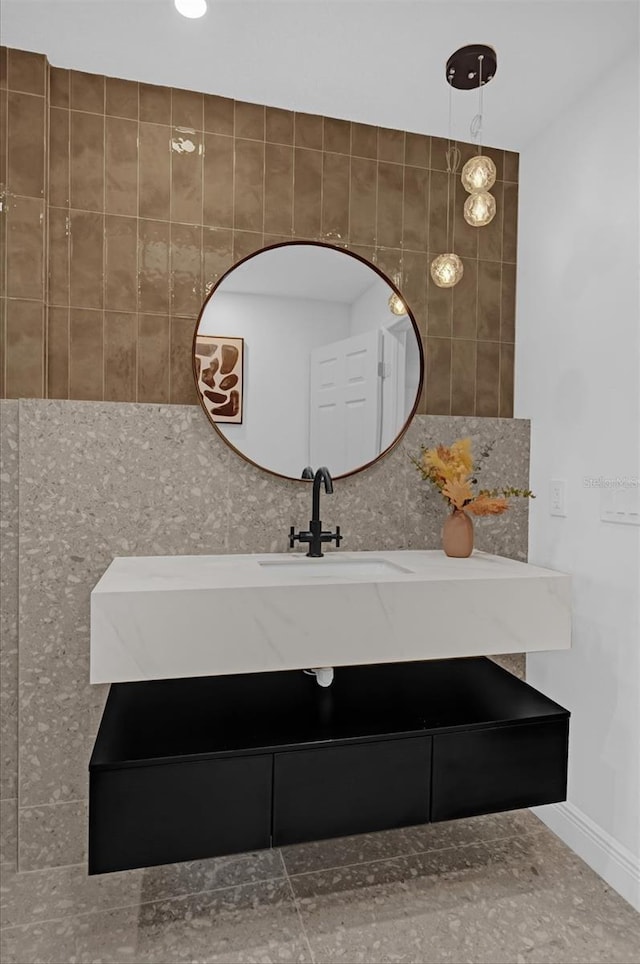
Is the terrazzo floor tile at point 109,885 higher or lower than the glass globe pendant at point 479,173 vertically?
lower

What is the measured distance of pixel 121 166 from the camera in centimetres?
203

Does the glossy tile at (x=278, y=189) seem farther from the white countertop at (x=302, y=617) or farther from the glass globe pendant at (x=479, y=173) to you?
the white countertop at (x=302, y=617)

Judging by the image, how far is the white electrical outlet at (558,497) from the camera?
215 centimetres

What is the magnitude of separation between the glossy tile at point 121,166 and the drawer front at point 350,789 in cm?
174

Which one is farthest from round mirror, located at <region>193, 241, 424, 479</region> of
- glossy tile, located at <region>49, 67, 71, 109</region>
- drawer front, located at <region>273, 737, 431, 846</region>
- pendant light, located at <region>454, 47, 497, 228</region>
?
drawer front, located at <region>273, 737, 431, 846</region>

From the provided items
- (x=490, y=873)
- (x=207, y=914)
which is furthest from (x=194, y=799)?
(x=490, y=873)

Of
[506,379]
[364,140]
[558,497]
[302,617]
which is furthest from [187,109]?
[558,497]

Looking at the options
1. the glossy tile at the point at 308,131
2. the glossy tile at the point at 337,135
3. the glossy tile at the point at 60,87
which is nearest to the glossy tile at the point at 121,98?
the glossy tile at the point at 60,87

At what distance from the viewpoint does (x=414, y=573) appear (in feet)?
5.80

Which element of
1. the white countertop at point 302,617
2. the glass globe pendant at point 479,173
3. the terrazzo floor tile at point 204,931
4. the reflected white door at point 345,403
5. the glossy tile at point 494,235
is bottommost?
the terrazzo floor tile at point 204,931

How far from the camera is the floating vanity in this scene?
1.48 meters

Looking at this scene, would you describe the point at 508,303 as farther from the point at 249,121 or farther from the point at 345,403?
the point at 249,121

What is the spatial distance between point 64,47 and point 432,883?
2.77 metres

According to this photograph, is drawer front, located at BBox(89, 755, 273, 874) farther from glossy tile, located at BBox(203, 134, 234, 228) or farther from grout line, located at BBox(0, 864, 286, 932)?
glossy tile, located at BBox(203, 134, 234, 228)
